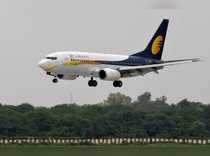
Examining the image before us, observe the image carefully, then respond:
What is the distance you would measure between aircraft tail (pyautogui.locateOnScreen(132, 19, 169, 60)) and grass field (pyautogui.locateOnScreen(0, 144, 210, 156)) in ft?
39.1

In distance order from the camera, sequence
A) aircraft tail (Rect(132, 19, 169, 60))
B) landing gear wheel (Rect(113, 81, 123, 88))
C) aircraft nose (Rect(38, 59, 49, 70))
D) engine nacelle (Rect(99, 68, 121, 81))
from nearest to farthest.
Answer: aircraft nose (Rect(38, 59, 49, 70))
engine nacelle (Rect(99, 68, 121, 81))
landing gear wheel (Rect(113, 81, 123, 88))
aircraft tail (Rect(132, 19, 169, 60))

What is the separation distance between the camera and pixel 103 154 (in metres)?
142

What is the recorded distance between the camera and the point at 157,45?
171125 mm

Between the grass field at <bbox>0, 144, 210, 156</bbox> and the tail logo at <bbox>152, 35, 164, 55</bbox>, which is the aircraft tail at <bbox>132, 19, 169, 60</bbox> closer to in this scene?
the tail logo at <bbox>152, 35, 164, 55</bbox>

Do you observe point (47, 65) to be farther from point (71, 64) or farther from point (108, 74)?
point (108, 74)

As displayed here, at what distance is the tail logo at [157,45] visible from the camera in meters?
170

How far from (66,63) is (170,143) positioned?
81.7 feet

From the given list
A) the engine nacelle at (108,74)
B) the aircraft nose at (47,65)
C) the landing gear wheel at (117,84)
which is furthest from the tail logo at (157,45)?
the aircraft nose at (47,65)

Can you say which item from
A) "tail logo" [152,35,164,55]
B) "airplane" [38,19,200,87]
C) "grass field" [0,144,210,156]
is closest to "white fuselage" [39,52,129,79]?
"airplane" [38,19,200,87]

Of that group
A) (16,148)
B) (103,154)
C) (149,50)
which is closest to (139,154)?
(103,154)

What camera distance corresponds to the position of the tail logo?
170 meters

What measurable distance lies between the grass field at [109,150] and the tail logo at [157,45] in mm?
12634

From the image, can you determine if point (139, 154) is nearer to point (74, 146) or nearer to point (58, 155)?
point (58, 155)

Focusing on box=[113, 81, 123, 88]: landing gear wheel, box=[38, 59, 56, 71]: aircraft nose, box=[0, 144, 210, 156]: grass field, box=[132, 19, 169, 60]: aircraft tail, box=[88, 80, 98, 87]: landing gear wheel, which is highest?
box=[132, 19, 169, 60]: aircraft tail
